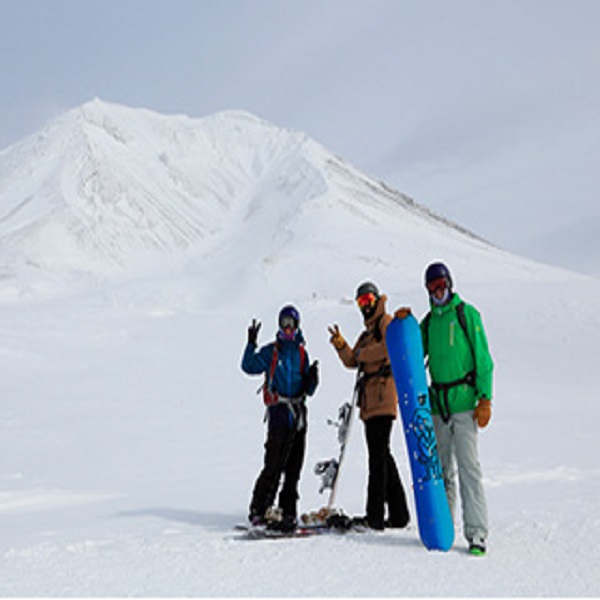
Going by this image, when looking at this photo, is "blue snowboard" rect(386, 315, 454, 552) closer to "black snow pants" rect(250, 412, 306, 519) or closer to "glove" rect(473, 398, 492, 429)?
"glove" rect(473, 398, 492, 429)

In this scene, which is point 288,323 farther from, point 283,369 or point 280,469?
point 280,469

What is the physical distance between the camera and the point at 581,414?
1427 centimetres

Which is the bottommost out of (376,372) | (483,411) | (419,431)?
(419,431)

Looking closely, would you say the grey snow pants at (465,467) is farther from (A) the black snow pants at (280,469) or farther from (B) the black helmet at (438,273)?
(A) the black snow pants at (280,469)

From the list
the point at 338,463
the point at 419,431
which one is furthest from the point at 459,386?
the point at 338,463

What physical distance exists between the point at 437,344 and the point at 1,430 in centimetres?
1085

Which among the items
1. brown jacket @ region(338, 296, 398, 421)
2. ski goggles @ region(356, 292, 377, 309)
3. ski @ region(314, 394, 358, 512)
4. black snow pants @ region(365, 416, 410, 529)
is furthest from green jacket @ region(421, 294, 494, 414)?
ski @ region(314, 394, 358, 512)

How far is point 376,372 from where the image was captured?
6242 millimetres

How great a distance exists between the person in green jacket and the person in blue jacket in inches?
55.4

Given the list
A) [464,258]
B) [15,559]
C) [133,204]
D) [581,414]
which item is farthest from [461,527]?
[133,204]

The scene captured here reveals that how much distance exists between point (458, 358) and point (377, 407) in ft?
3.06

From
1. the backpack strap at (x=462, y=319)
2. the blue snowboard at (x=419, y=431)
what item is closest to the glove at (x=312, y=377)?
the blue snowboard at (x=419, y=431)

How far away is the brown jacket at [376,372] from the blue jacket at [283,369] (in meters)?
0.61

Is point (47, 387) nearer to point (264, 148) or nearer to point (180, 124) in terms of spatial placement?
point (264, 148)
